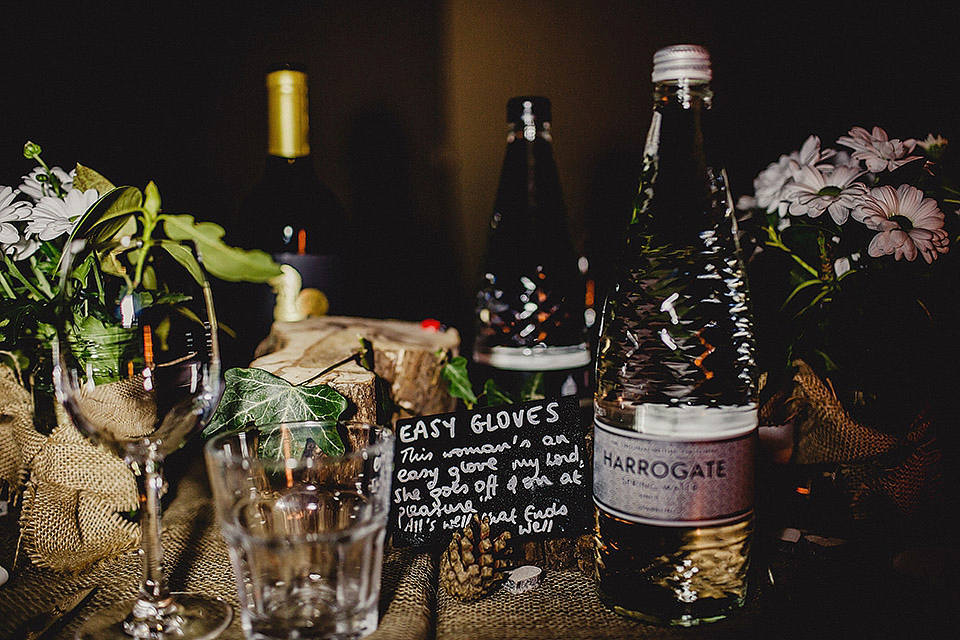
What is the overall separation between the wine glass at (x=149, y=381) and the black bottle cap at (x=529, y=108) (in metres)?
0.46

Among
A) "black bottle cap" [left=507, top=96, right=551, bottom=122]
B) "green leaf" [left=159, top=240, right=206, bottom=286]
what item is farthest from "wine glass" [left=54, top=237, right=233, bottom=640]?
"black bottle cap" [left=507, top=96, right=551, bottom=122]

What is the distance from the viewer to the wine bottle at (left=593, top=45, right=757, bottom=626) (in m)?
0.49

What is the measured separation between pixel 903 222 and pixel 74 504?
73cm

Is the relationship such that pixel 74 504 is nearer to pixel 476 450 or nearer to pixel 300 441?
pixel 300 441

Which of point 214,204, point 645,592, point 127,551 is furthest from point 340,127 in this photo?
point 645,592

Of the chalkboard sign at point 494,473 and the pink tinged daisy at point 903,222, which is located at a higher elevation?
the pink tinged daisy at point 903,222

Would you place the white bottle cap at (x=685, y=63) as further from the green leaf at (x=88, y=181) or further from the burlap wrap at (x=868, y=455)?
the green leaf at (x=88, y=181)

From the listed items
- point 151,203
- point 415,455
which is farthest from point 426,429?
point 151,203

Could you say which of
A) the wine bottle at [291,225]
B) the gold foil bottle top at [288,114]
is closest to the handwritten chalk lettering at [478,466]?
the wine bottle at [291,225]

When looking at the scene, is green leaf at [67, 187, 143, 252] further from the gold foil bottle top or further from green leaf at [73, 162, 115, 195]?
the gold foil bottle top

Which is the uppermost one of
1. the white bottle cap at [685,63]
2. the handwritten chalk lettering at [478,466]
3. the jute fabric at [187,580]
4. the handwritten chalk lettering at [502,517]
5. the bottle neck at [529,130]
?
the white bottle cap at [685,63]

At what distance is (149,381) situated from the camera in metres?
0.48

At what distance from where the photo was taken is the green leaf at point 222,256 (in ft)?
1.50

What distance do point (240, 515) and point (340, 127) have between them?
0.76m
